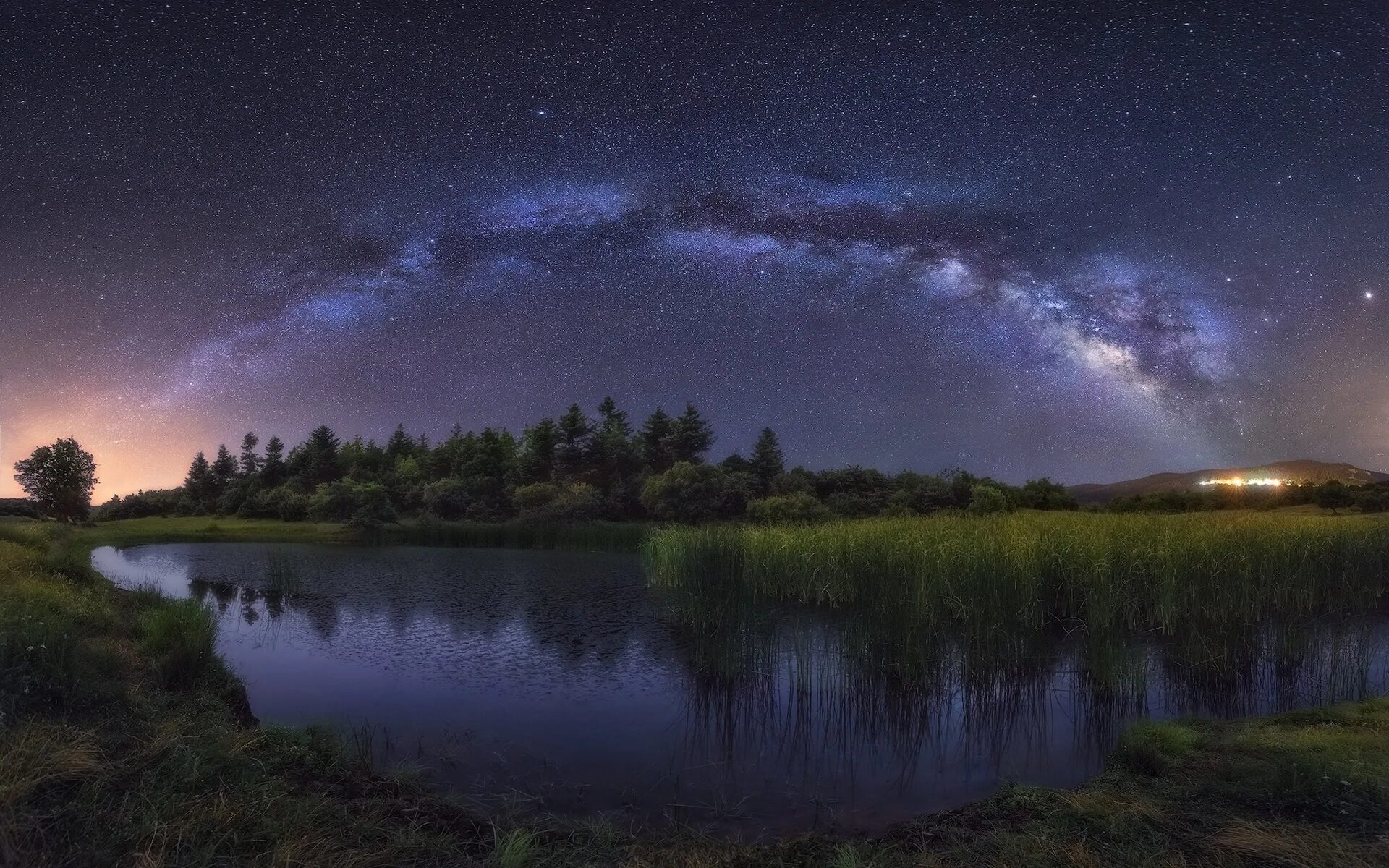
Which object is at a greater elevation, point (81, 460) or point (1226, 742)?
point (81, 460)

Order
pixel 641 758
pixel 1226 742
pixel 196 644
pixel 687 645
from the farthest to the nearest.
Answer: pixel 687 645 → pixel 196 644 → pixel 641 758 → pixel 1226 742

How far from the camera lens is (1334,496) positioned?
38344mm

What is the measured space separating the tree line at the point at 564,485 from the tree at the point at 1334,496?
1246cm

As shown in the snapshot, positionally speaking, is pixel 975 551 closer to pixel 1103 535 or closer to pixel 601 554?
pixel 1103 535

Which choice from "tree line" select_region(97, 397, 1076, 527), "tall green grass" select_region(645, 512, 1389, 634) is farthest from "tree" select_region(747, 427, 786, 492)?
"tall green grass" select_region(645, 512, 1389, 634)

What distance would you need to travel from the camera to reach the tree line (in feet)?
156

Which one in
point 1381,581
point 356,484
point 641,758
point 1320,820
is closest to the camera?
point 1320,820

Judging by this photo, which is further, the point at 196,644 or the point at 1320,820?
the point at 196,644

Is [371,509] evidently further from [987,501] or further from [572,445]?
[987,501]

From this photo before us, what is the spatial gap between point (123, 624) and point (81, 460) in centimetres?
5624

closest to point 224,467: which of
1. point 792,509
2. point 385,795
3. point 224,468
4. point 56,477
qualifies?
point 224,468

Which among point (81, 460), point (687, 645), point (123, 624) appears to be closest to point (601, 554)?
point (687, 645)

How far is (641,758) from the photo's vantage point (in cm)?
785

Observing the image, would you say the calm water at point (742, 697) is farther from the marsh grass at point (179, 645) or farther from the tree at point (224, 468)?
the tree at point (224, 468)
